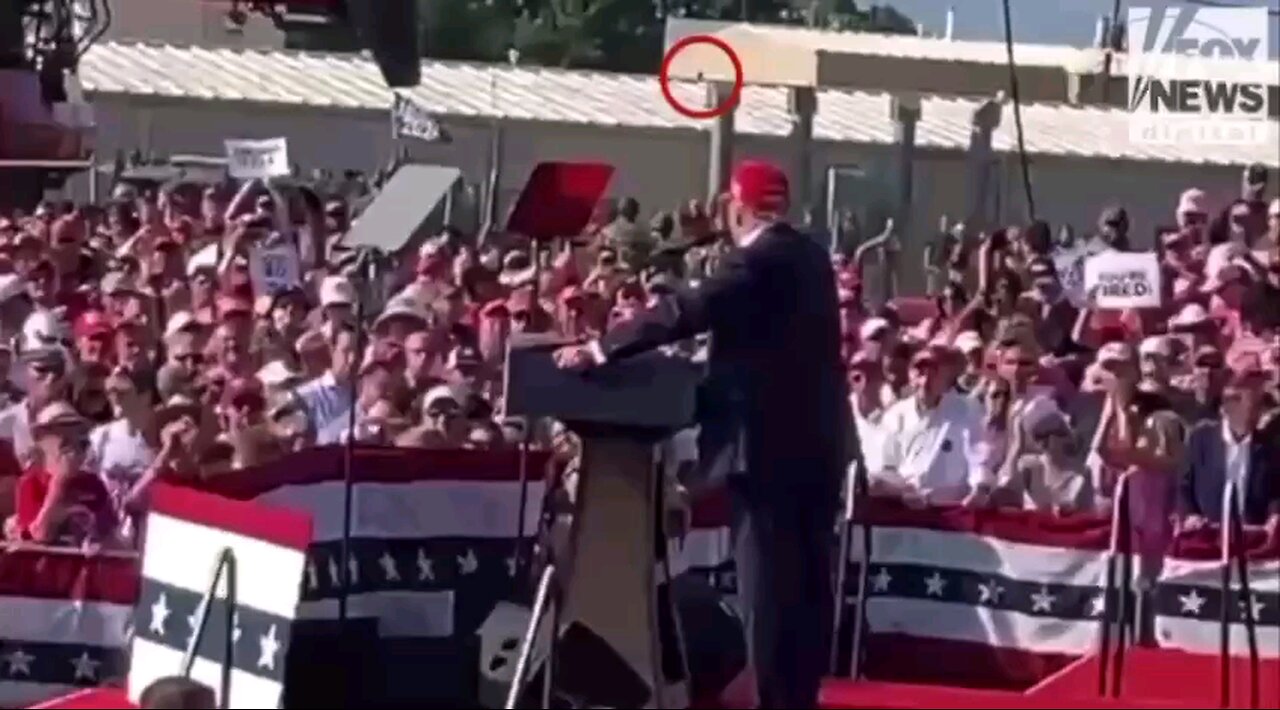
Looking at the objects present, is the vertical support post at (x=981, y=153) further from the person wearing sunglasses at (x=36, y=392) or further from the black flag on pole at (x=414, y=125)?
the person wearing sunglasses at (x=36, y=392)

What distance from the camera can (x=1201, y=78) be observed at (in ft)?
56.5

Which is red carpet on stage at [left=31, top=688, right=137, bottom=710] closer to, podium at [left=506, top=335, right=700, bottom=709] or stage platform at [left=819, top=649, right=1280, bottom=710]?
podium at [left=506, top=335, right=700, bottom=709]

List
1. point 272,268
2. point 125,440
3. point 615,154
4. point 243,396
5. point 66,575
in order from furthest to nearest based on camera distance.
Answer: point 615,154
point 272,268
point 125,440
point 243,396
point 66,575

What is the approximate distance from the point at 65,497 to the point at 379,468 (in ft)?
3.99

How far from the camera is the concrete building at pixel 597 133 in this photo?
37.0 metres

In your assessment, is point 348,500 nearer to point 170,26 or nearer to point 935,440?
point 935,440

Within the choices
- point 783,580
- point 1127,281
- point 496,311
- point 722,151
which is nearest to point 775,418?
point 783,580

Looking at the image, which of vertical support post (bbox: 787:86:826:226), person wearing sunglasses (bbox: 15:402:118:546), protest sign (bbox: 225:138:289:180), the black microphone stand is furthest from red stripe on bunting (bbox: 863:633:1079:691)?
protest sign (bbox: 225:138:289:180)

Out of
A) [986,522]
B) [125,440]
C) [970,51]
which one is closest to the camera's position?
[125,440]

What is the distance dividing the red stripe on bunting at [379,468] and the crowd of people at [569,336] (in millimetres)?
124

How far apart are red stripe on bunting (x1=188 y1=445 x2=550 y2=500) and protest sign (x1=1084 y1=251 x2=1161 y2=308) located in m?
4.02

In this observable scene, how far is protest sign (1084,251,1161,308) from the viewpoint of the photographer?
1512 centimetres

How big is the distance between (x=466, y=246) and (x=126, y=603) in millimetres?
8139

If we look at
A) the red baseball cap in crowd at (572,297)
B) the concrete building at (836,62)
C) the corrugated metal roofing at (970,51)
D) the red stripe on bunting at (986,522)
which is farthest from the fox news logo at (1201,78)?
the concrete building at (836,62)
